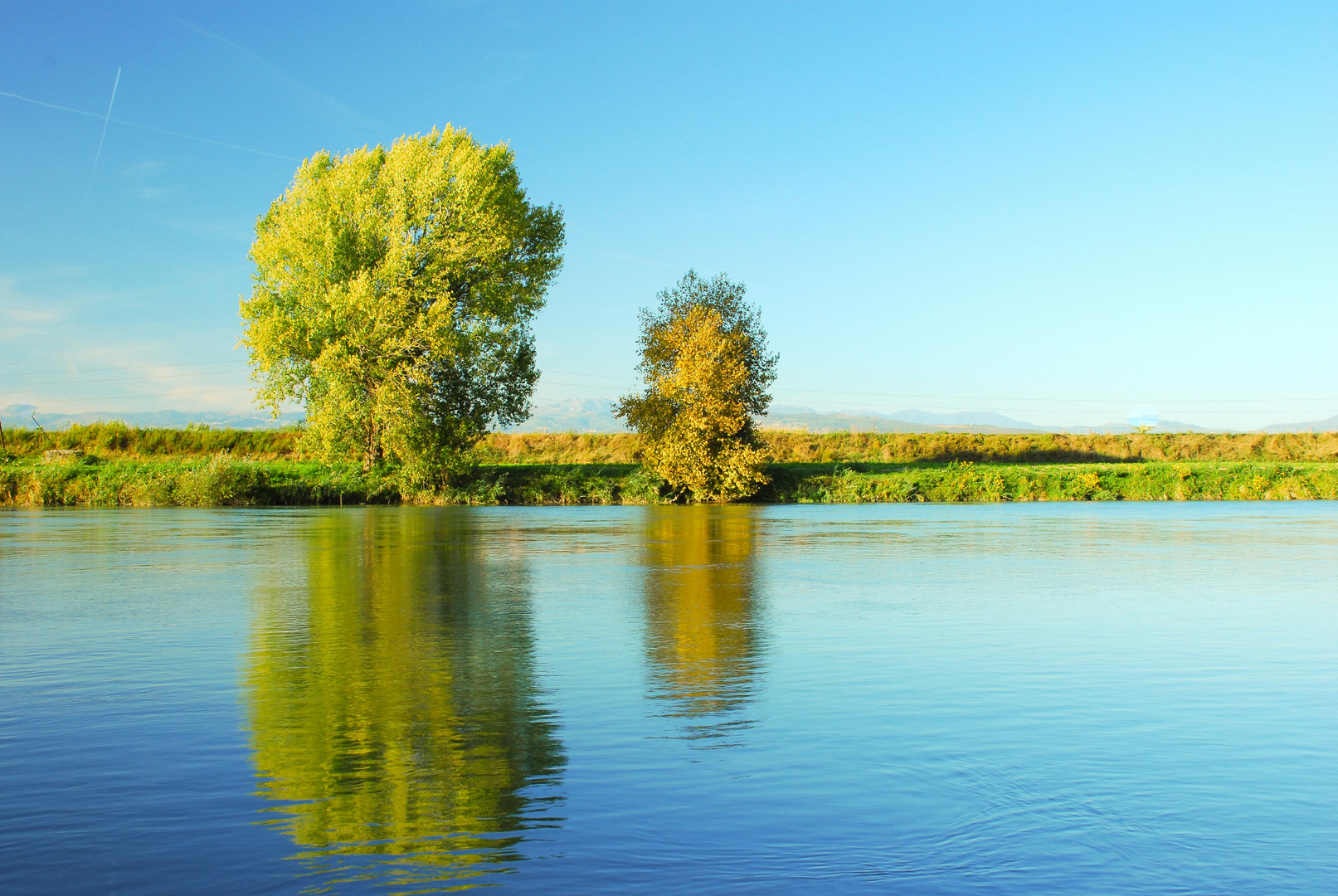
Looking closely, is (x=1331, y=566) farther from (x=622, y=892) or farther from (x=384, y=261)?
(x=384, y=261)

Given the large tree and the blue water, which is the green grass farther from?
the blue water

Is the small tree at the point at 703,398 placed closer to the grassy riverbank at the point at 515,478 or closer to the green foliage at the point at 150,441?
the grassy riverbank at the point at 515,478

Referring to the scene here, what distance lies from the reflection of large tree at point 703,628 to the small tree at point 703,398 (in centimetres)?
2101

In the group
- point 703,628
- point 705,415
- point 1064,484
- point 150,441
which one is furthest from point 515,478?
point 703,628

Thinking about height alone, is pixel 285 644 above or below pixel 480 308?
below

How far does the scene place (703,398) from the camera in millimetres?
44219

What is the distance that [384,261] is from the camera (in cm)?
4097

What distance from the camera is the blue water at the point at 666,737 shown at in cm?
423

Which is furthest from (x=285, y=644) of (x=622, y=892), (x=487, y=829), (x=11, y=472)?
(x=11, y=472)

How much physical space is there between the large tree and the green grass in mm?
3644

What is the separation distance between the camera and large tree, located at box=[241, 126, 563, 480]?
39625 millimetres

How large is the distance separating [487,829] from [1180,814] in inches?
141

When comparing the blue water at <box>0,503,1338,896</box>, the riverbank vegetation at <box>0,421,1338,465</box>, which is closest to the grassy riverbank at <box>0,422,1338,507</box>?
the riverbank vegetation at <box>0,421,1338,465</box>

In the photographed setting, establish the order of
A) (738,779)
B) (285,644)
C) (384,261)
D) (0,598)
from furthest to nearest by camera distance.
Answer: (384,261)
(0,598)
(285,644)
(738,779)
